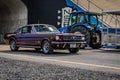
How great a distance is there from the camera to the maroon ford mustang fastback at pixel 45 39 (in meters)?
17.4

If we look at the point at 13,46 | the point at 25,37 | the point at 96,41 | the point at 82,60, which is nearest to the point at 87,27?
the point at 96,41

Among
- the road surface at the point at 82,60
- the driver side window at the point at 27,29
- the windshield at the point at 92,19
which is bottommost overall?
the road surface at the point at 82,60

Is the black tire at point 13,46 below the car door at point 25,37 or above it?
below

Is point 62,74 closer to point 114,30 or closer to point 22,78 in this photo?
point 22,78

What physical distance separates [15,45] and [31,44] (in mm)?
1792

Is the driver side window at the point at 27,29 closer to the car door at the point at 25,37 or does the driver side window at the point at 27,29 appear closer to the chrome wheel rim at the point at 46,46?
the car door at the point at 25,37

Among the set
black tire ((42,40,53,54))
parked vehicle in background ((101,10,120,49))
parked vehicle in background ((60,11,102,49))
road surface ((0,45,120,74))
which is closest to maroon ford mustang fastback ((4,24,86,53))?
black tire ((42,40,53,54))

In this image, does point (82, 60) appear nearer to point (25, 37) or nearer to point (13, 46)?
point (25, 37)

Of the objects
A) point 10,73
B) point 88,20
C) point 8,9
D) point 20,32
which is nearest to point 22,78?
point 10,73

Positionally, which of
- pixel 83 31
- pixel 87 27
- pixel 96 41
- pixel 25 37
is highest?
pixel 87 27

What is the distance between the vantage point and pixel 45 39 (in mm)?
17953

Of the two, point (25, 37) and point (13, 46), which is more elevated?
point (25, 37)

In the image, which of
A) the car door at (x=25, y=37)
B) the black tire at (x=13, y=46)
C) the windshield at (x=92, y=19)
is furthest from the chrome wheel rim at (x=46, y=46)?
the windshield at (x=92, y=19)

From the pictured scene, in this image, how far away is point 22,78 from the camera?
29.8 ft
